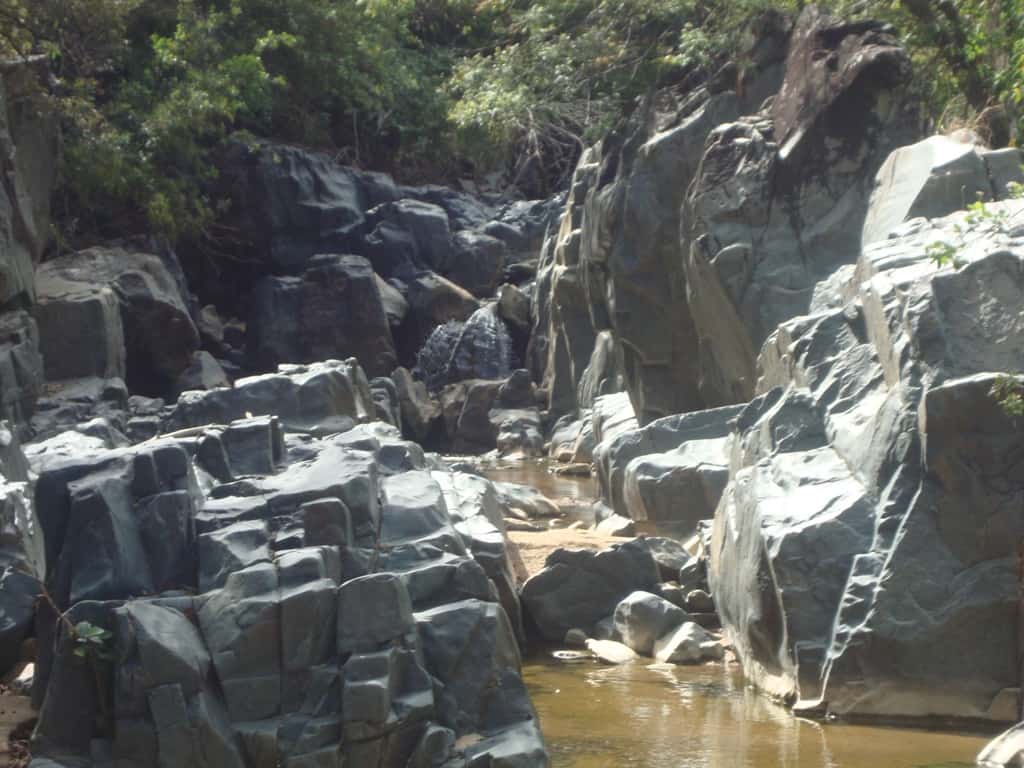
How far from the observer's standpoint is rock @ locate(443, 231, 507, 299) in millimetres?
27031

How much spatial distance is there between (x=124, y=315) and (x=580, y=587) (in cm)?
1240

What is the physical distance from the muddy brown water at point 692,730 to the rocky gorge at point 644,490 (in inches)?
8.1

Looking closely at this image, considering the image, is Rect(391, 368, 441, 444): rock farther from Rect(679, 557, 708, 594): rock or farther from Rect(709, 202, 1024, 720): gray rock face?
Rect(709, 202, 1024, 720): gray rock face

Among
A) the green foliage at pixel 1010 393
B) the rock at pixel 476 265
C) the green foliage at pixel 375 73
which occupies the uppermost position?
the green foliage at pixel 375 73

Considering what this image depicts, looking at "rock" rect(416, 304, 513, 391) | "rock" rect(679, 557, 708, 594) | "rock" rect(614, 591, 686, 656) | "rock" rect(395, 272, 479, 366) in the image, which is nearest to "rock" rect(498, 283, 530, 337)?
"rock" rect(416, 304, 513, 391)

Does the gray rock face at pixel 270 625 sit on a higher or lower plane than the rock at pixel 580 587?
higher

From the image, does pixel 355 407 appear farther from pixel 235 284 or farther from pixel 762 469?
pixel 235 284

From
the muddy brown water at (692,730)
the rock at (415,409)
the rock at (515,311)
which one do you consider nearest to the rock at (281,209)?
the rock at (515,311)

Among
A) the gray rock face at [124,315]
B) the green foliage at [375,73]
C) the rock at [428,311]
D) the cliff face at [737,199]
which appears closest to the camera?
the cliff face at [737,199]

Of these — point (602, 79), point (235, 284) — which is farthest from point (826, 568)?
point (235, 284)

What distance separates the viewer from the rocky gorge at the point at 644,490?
5.97 m

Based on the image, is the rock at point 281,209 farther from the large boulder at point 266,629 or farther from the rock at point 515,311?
the large boulder at point 266,629

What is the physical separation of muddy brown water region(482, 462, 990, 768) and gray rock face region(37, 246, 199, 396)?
10642 mm

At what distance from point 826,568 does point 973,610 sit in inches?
30.5
